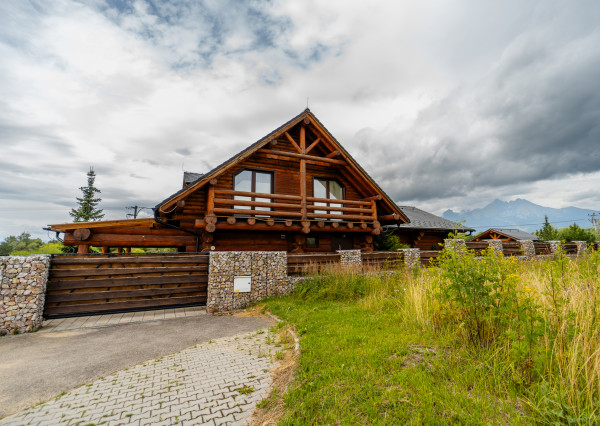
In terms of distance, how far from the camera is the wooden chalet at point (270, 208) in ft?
35.7

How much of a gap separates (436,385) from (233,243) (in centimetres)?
1042

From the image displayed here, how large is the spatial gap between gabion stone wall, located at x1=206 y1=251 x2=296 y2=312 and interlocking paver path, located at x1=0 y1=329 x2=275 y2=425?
11.4 feet

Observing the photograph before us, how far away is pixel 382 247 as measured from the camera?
15250 millimetres

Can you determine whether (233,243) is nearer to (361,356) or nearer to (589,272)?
(361,356)

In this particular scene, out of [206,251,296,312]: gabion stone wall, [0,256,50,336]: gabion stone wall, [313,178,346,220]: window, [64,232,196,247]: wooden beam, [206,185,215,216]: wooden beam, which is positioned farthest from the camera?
[313,178,346,220]: window

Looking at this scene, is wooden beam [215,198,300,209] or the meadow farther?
wooden beam [215,198,300,209]

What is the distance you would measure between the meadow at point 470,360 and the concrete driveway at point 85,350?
8.97 feet

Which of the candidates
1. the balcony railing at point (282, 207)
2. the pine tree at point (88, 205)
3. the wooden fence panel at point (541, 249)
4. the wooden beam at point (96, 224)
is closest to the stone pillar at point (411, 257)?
the balcony railing at point (282, 207)

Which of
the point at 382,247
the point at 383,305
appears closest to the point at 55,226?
the point at 383,305

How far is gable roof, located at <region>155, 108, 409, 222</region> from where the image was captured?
1024 cm

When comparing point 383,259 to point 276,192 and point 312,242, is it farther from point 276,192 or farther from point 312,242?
point 276,192

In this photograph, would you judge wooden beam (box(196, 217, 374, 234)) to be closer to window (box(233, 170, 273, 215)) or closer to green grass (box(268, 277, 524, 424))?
window (box(233, 170, 273, 215))

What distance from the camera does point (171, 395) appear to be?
3262 mm

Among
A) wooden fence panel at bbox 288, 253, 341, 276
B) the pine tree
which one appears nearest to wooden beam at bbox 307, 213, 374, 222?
wooden fence panel at bbox 288, 253, 341, 276
